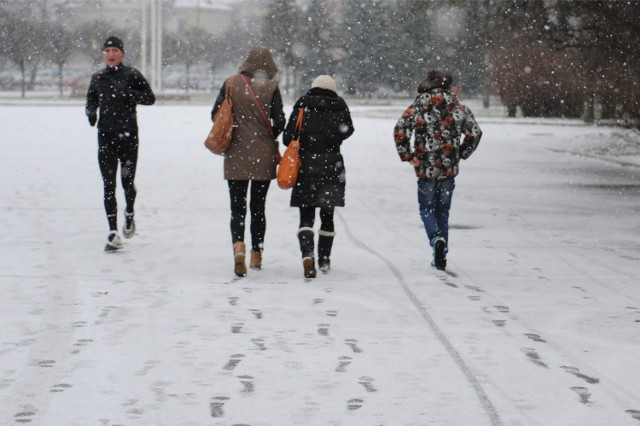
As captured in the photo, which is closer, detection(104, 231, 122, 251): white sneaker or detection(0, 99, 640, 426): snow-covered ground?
detection(0, 99, 640, 426): snow-covered ground

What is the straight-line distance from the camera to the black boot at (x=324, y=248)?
9.52 m

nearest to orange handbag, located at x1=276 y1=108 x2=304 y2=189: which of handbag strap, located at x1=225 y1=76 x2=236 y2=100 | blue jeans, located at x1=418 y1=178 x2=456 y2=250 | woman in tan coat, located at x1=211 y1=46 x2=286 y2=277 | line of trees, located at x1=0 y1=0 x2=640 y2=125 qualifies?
woman in tan coat, located at x1=211 y1=46 x2=286 y2=277

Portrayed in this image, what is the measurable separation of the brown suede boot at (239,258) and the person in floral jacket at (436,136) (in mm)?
1451

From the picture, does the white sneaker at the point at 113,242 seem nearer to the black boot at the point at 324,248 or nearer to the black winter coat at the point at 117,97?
the black winter coat at the point at 117,97

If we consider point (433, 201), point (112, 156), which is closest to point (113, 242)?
point (112, 156)

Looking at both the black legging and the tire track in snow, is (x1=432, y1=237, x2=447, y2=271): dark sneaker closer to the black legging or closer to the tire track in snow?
the tire track in snow

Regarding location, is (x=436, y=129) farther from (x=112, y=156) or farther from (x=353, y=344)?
(x=353, y=344)

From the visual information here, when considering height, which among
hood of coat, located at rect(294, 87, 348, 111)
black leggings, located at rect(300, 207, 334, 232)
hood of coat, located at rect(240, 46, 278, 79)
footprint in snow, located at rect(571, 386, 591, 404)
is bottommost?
footprint in snow, located at rect(571, 386, 591, 404)

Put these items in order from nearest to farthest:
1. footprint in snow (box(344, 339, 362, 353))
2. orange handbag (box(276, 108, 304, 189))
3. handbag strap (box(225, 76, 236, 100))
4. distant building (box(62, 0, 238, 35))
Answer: footprint in snow (box(344, 339, 362, 353)) → orange handbag (box(276, 108, 304, 189)) → handbag strap (box(225, 76, 236, 100)) → distant building (box(62, 0, 238, 35))

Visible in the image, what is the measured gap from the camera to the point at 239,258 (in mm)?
9227

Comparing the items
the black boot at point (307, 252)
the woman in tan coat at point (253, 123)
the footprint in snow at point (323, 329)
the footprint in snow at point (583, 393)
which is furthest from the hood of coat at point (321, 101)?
the footprint in snow at point (583, 393)

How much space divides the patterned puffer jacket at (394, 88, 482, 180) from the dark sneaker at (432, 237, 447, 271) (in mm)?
512

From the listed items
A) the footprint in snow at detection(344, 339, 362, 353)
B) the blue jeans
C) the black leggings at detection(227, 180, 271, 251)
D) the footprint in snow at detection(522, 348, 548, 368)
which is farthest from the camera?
the blue jeans

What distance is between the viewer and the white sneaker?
1059 cm
